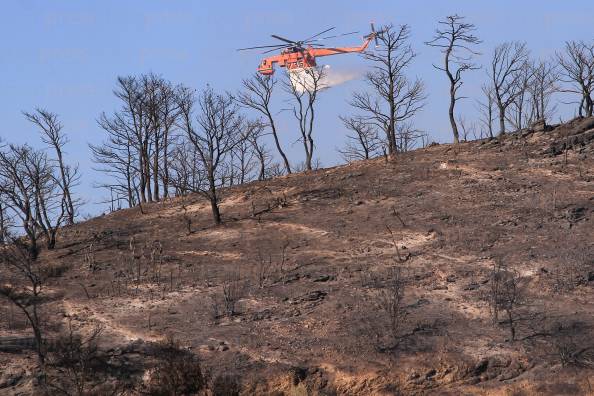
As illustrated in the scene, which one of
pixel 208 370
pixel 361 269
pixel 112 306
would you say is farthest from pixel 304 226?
pixel 208 370

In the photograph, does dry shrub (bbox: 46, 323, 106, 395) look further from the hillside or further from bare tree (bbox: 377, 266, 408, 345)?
Answer: bare tree (bbox: 377, 266, 408, 345)

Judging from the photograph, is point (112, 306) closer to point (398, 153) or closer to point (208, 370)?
point (208, 370)

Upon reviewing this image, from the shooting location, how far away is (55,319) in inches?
1045

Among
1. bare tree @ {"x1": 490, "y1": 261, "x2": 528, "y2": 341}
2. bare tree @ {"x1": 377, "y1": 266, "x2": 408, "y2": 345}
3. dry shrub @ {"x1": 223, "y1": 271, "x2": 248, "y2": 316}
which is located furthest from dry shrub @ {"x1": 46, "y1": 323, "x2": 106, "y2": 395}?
bare tree @ {"x1": 490, "y1": 261, "x2": 528, "y2": 341}

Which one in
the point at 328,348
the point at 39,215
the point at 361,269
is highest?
the point at 39,215

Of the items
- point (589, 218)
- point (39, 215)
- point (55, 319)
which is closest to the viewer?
point (55, 319)

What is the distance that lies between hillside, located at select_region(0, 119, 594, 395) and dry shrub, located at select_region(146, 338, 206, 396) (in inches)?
21.4

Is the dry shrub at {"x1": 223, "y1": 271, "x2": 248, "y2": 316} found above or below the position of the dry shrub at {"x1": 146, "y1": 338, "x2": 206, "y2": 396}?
above

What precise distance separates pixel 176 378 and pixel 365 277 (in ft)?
26.1

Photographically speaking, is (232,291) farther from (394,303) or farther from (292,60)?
(292,60)

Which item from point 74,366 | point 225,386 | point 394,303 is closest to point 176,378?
point 225,386

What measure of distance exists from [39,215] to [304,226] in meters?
11.6

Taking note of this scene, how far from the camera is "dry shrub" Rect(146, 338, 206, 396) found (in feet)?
72.8

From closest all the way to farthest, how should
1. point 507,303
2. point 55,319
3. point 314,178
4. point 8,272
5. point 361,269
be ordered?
point 507,303 → point 55,319 → point 361,269 → point 8,272 → point 314,178
